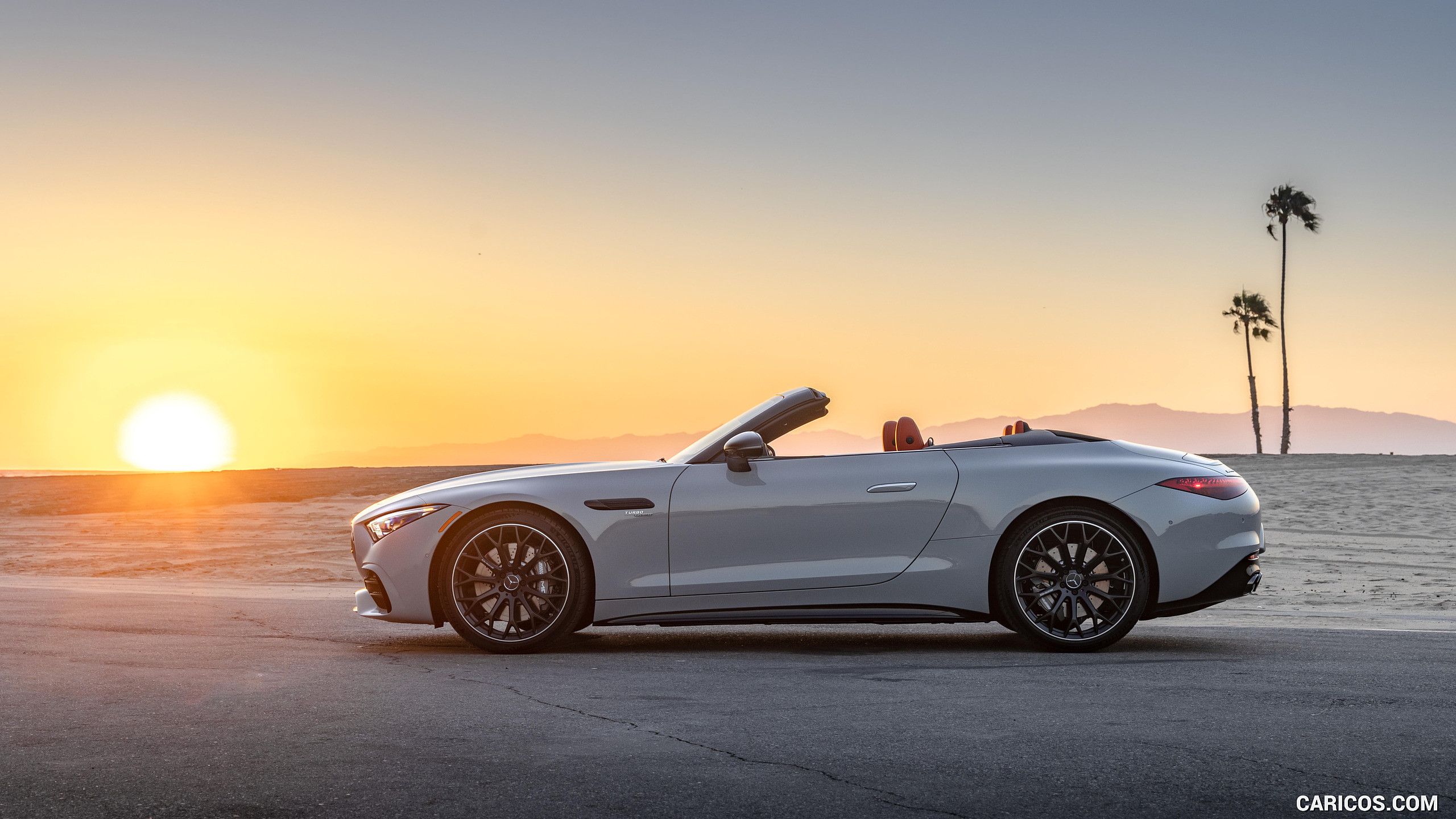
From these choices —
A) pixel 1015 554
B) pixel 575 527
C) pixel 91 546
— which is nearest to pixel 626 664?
pixel 575 527

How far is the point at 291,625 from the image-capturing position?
7.89 meters

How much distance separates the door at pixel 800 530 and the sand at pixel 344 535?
10.9 feet

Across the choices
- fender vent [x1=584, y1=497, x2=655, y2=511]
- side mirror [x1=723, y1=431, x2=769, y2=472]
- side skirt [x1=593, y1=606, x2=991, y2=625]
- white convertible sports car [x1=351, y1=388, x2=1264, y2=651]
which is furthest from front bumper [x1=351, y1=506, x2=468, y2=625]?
side mirror [x1=723, y1=431, x2=769, y2=472]

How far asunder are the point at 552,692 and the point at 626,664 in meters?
0.86

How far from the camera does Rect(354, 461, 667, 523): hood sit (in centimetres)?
668

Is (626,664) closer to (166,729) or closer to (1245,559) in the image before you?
(166,729)

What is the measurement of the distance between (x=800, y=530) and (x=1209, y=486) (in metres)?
2.28

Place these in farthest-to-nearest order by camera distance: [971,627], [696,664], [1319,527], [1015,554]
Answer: [1319,527]
[971,627]
[1015,554]
[696,664]

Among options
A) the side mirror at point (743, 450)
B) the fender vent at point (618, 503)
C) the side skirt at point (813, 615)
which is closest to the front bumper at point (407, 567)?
the fender vent at point (618, 503)

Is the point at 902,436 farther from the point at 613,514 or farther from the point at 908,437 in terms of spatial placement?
the point at 613,514

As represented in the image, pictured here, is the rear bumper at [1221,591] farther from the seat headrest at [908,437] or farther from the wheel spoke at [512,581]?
the wheel spoke at [512,581]

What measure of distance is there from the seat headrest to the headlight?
2.59 metres

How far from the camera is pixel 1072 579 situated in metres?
6.43

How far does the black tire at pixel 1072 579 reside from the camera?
6.37 metres
